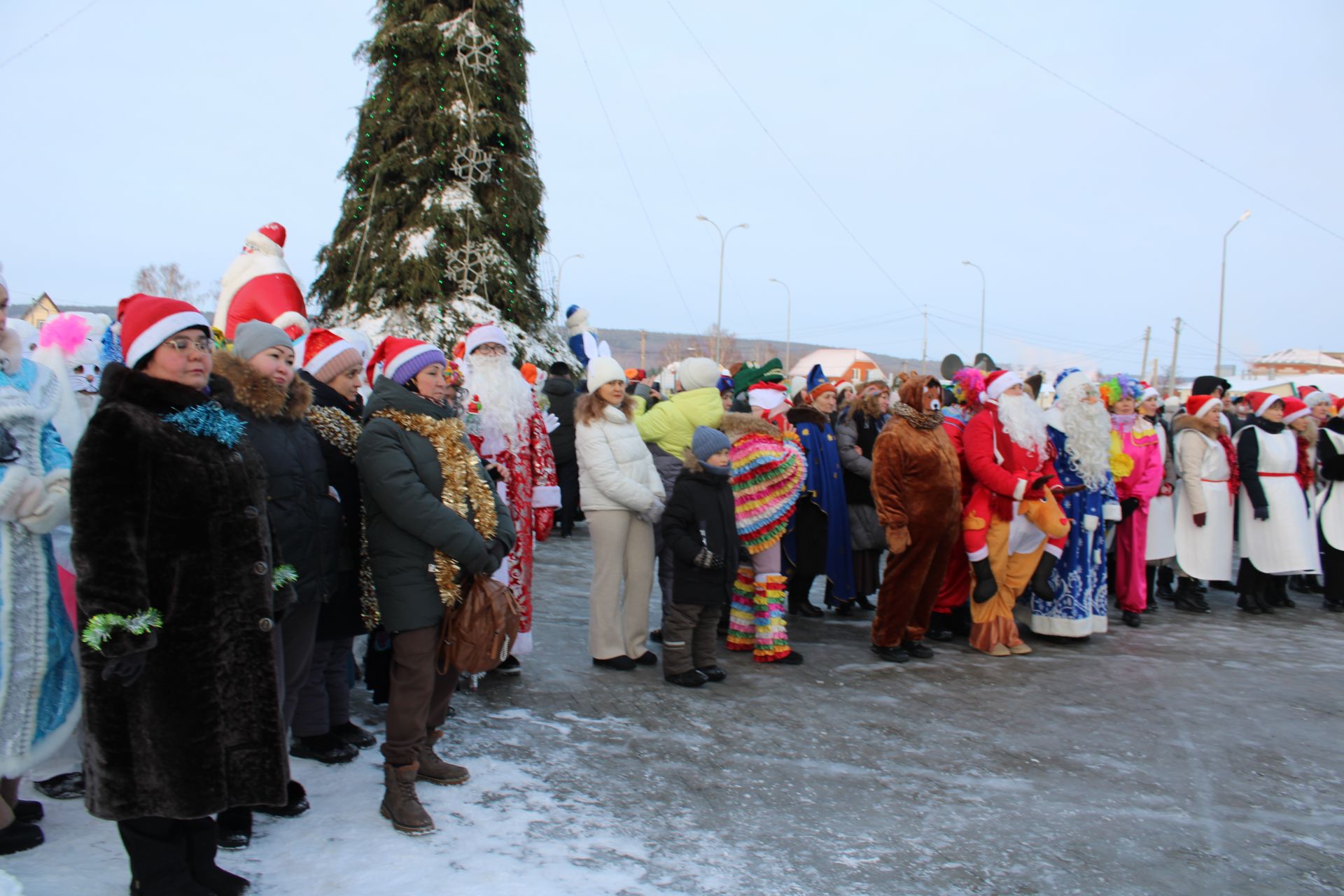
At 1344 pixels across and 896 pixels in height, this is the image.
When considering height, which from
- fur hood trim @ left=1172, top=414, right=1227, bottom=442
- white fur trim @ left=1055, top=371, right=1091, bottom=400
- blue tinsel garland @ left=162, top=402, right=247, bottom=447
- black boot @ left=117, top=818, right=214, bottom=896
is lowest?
black boot @ left=117, top=818, right=214, bottom=896

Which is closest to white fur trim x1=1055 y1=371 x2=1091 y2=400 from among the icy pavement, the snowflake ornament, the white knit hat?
the icy pavement

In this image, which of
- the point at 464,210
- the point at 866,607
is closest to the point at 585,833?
the point at 866,607

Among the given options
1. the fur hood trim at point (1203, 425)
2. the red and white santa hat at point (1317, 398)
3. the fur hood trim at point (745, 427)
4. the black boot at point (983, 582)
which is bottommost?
the black boot at point (983, 582)

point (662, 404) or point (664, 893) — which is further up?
point (662, 404)

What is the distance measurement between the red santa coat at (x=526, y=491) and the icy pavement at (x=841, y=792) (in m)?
0.59

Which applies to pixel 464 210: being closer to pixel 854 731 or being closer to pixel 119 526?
pixel 854 731

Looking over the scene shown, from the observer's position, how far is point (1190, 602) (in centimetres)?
905

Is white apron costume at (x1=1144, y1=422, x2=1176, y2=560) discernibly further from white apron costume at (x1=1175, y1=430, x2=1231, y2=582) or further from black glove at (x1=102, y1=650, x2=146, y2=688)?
black glove at (x1=102, y1=650, x2=146, y2=688)

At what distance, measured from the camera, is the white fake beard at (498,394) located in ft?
19.0

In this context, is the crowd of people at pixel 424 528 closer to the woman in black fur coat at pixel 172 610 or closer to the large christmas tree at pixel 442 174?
the woman in black fur coat at pixel 172 610

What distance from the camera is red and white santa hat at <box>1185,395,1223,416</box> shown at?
29.7ft

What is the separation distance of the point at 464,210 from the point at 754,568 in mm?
8087

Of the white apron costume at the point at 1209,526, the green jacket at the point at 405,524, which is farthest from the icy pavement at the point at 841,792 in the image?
the white apron costume at the point at 1209,526

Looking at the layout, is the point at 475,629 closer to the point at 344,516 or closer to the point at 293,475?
the point at 344,516
